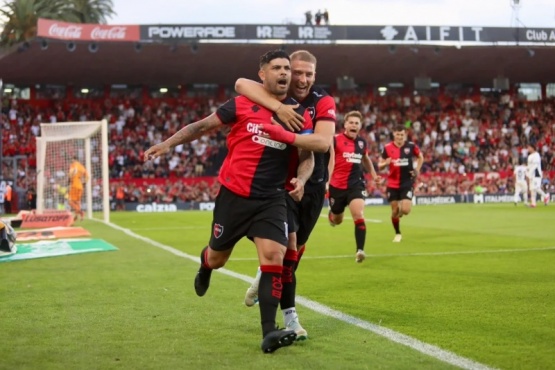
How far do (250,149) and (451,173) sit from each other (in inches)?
1737

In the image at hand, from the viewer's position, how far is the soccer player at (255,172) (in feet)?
20.6

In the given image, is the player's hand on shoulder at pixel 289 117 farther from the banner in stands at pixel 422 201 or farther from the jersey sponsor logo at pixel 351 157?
the banner in stands at pixel 422 201

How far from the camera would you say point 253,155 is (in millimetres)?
6461

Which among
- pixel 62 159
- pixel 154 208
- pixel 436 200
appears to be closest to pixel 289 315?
pixel 62 159

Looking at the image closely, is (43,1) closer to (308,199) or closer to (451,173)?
(451,173)

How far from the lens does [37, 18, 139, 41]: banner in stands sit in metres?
41.0

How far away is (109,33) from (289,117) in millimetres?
37884

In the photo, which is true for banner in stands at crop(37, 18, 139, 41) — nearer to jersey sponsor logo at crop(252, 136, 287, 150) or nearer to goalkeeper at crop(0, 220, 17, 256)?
goalkeeper at crop(0, 220, 17, 256)

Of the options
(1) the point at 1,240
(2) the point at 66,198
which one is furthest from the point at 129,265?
(2) the point at 66,198

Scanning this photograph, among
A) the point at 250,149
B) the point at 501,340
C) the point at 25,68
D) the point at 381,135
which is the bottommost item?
the point at 501,340

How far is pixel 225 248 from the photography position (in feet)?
21.9

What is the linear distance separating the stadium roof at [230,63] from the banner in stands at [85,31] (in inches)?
49.7

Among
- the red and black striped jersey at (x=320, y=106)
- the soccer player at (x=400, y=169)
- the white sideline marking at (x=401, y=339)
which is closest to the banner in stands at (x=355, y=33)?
the soccer player at (x=400, y=169)

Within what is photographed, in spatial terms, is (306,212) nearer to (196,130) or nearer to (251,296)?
(251,296)
